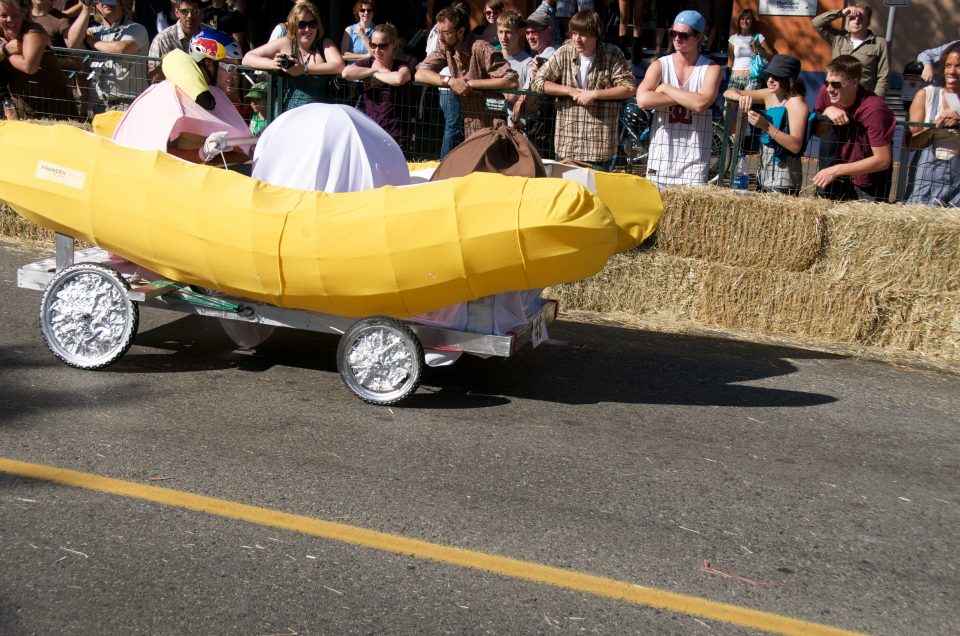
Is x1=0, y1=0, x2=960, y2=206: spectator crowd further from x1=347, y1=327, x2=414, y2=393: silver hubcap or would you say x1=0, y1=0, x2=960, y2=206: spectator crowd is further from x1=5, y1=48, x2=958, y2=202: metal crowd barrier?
x1=347, y1=327, x2=414, y2=393: silver hubcap

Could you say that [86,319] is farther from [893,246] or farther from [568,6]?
[568,6]

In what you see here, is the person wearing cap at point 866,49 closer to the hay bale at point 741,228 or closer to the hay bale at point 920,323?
the hay bale at point 741,228

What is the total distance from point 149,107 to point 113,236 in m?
0.97

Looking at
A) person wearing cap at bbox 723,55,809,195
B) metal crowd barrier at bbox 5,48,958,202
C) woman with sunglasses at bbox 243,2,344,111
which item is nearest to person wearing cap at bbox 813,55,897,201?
metal crowd barrier at bbox 5,48,958,202

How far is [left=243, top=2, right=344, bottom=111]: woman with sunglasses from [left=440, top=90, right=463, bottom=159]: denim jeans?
112 centimetres

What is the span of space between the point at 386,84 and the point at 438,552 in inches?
266

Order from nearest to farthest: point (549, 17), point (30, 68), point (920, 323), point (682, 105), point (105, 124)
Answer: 1. point (105, 124)
2. point (920, 323)
3. point (682, 105)
4. point (30, 68)
5. point (549, 17)

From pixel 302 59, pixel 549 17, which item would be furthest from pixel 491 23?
pixel 302 59

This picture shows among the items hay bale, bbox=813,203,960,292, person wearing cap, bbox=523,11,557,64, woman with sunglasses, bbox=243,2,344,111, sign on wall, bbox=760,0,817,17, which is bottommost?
hay bale, bbox=813,203,960,292

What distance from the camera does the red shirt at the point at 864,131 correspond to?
9.23 metres

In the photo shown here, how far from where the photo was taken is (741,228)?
30.2 feet

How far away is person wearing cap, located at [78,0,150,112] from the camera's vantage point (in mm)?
11680

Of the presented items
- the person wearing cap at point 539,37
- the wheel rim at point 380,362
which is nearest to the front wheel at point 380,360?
the wheel rim at point 380,362

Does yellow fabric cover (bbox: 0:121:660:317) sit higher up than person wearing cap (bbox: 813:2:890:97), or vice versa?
person wearing cap (bbox: 813:2:890:97)
